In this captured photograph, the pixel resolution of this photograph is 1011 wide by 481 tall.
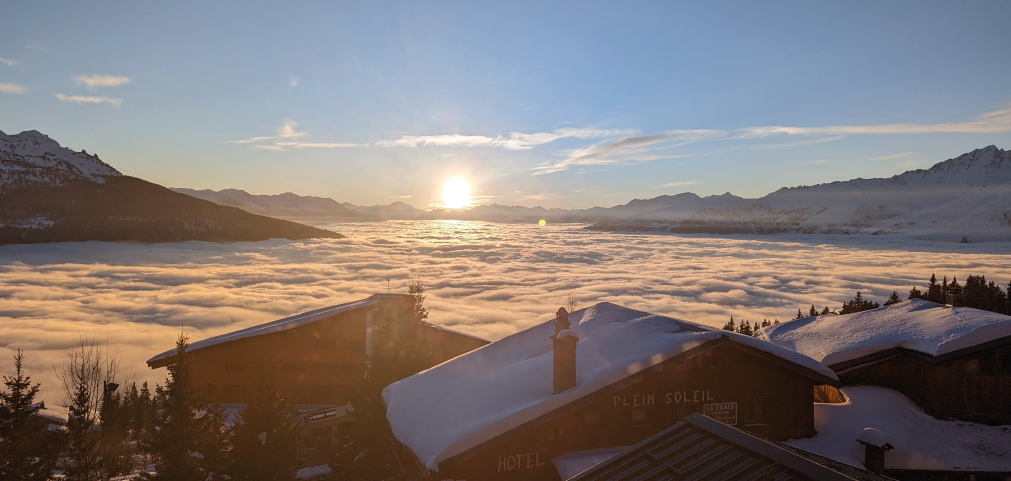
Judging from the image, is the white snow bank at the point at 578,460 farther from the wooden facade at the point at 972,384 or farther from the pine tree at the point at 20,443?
the pine tree at the point at 20,443

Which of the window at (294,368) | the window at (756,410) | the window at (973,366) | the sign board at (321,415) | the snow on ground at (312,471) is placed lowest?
the snow on ground at (312,471)

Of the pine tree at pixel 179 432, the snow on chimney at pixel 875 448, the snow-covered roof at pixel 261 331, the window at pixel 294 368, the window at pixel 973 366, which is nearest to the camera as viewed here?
the snow on chimney at pixel 875 448

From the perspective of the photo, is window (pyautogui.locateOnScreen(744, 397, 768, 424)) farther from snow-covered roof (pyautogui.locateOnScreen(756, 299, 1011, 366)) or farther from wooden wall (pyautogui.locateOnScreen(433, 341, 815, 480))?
snow-covered roof (pyautogui.locateOnScreen(756, 299, 1011, 366))

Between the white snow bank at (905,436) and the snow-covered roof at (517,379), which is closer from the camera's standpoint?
the snow-covered roof at (517,379)

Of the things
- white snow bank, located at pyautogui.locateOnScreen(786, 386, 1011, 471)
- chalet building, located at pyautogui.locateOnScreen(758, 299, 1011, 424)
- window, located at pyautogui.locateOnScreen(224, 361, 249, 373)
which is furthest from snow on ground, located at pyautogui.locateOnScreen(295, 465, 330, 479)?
chalet building, located at pyautogui.locateOnScreen(758, 299, 1011, 424)

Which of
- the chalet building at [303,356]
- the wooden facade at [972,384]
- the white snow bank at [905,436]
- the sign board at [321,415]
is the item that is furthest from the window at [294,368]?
the wooden facade at [972,384]

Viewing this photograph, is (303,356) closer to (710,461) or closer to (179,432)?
(179,432)

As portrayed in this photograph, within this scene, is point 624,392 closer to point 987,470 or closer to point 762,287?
point 987,470
